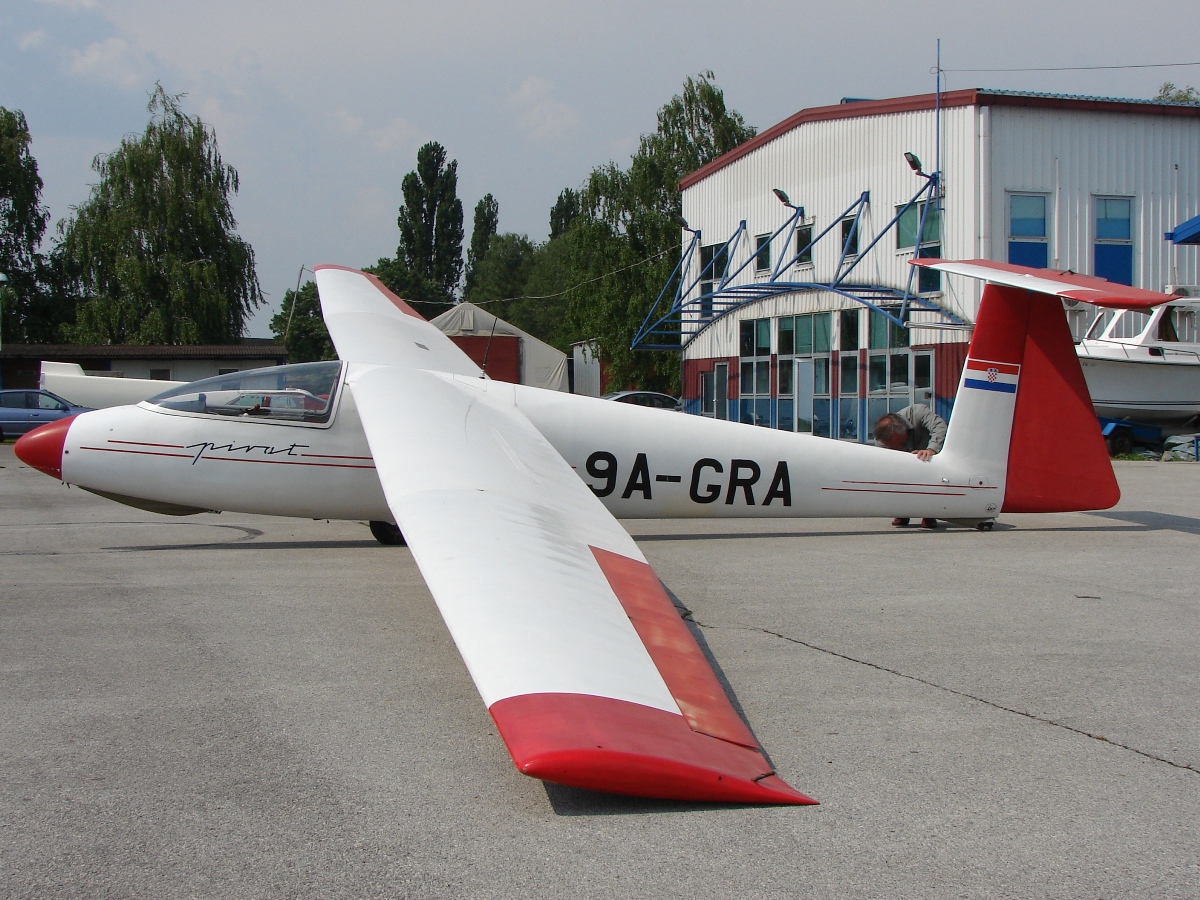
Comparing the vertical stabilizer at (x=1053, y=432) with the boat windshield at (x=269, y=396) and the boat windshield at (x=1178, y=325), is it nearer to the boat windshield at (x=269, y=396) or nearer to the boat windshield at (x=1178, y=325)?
the boat windshield at (x=269, y=396)

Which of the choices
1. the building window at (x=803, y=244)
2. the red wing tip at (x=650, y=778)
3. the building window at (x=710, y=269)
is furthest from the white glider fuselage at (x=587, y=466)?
the building window at (x=710, y=269)

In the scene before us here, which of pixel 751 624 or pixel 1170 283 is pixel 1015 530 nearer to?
pixel 751 624

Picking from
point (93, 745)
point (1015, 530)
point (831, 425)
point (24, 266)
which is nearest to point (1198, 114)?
point (831, 425)

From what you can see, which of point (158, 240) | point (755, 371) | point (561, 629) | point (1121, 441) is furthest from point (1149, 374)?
point (158, 240)

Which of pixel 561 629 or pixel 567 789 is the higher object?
pixel 561 629

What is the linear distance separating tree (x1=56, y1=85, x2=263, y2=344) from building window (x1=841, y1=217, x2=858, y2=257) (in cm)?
3107

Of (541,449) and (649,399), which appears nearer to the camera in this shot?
(541,449)

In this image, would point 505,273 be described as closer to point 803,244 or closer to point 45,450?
point 803,244

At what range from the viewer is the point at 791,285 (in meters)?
24.7

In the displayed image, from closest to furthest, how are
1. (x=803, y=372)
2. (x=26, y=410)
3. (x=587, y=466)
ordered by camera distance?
(x=587, y=466) → (x=803, y=372) → (x=26, y=410)

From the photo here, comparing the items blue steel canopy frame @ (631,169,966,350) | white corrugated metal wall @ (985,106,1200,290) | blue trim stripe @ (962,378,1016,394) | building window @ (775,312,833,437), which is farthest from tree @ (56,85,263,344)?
blue trim stripe @ (962,378,1016,394)

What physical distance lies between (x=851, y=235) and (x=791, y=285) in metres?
1.91

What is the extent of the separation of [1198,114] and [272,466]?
22366mm

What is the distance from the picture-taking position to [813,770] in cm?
359
